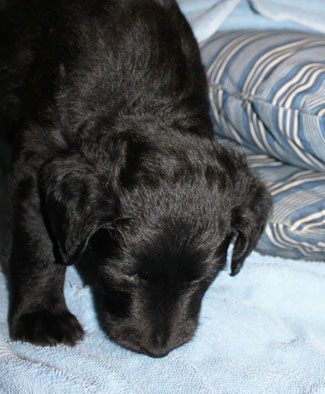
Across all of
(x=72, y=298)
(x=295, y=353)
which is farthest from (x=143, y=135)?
(x=295, y=353)

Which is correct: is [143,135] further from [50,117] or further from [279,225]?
[279,225]

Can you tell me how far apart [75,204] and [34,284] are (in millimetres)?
491

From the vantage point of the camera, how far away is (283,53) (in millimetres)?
2791

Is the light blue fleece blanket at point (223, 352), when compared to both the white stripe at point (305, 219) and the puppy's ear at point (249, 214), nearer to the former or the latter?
the white stripe at point (305, 219)

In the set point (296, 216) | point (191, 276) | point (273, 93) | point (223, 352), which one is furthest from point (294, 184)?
point (191, 276)

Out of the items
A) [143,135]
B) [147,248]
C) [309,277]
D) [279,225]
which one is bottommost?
[309,277]

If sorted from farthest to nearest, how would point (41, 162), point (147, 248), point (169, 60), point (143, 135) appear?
point (169, 60)
point (41, 162)
point (143, 135)
point (147, 248)

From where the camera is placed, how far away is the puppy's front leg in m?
2.19

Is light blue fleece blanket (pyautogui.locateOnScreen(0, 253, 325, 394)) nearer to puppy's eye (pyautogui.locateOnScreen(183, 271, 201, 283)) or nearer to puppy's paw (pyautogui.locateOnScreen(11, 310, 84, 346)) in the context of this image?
puppy's paw (pyautogui.locateOnScreen(11, 310, 84, 346))

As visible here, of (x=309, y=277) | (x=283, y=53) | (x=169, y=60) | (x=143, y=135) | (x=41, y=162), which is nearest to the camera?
(x=143, y=135)

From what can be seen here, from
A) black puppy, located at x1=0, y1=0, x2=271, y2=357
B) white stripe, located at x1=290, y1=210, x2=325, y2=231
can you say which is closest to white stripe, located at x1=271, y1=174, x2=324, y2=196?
white stripe, located at x1=290, y1=210, x2=325, y2=231

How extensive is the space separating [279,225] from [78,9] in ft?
3.91

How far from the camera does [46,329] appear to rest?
2.22m

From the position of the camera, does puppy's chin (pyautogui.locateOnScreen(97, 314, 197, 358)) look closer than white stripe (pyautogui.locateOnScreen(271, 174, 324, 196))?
Yes
